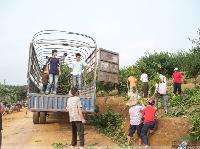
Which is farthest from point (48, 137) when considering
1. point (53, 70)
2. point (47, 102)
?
point (53, 70)

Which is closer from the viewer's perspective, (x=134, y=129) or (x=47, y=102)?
(x=134, y=129)

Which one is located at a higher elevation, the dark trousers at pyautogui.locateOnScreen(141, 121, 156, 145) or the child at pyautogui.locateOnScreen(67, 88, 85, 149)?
the child at pyautogui.locateOnScreen(67, 88, 85, 149)

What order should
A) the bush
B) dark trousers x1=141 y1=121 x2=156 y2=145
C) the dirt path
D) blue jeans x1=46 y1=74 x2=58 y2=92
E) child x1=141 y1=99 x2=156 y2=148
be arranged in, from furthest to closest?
blue jeans x1=46 y1=74 x2=58 y2=92 < the bush < the dirt path < child x1=141 y1=99 x2=156 y2=148 < dark trousers x1=141 y1=121 x2=156 y2=145

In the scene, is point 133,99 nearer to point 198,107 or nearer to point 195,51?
point 198,107

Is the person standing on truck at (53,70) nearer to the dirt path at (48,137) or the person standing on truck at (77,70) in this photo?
the person standing on truck at (77,70)

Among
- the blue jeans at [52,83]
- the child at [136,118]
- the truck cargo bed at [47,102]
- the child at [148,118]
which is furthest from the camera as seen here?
the blue jeans at [52,83]

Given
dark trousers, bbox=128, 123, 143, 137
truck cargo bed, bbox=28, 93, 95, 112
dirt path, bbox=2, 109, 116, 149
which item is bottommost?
dirt path, bbox=2, 109, 116, 149

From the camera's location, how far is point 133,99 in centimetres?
1384

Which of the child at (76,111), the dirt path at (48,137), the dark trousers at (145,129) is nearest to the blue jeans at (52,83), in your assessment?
the dirt path at (48,137)

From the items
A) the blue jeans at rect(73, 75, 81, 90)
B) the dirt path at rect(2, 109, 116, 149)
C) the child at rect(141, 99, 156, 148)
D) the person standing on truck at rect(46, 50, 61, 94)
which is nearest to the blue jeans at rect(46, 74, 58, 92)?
the person standing on truck at rect(46, 50, 61, 94)

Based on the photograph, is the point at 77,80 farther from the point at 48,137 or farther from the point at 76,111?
the point at 76,111

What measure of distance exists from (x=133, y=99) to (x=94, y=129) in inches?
110

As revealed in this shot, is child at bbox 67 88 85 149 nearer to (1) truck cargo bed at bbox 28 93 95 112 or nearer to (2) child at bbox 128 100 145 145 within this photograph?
(2) child at bbox 128 100 145 145

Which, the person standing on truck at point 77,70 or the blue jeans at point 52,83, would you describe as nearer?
the person standing on truck at point 77,70
